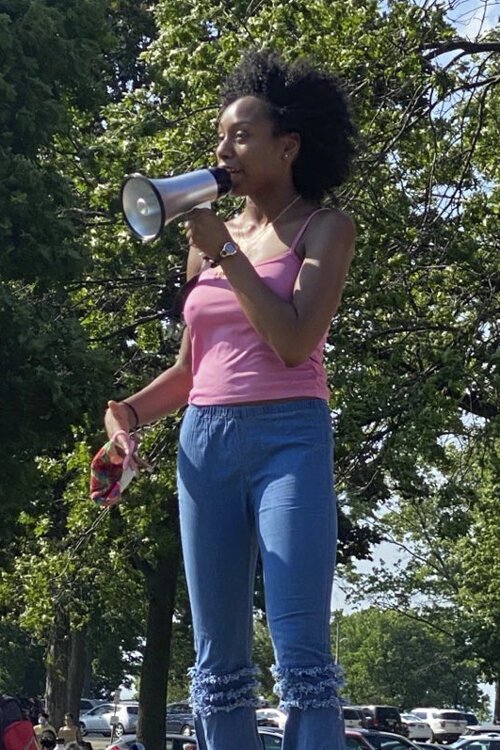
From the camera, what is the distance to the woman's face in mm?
3445

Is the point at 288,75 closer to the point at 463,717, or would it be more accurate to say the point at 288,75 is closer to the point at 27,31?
the point at 27,31

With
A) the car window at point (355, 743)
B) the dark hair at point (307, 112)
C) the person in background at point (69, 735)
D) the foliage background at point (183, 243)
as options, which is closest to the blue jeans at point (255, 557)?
the dark hair at point (307, 112)

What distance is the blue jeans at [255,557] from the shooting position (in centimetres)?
312

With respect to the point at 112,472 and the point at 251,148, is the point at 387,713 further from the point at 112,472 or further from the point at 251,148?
the point at 251,148

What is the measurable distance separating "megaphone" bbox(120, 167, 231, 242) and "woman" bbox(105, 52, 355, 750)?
0.07 meters

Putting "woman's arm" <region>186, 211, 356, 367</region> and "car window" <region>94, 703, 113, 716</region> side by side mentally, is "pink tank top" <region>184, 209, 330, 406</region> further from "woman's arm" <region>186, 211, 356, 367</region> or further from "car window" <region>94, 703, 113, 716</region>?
"car window" <region>94, 703, 113, 716</region>

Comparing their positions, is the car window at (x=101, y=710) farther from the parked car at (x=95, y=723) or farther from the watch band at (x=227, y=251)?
the watch band at (x=227, y=251)

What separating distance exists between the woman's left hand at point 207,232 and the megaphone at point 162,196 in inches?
1.4

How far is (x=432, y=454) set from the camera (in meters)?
15.2

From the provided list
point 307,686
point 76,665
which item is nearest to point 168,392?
point 307,686

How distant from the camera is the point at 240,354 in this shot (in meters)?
3.38

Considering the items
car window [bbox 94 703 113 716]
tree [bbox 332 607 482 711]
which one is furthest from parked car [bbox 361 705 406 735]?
tree [bbox 332 607 482 711]

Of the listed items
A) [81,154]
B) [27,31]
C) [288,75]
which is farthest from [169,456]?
[288,75]

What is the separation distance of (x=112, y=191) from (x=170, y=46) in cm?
176
